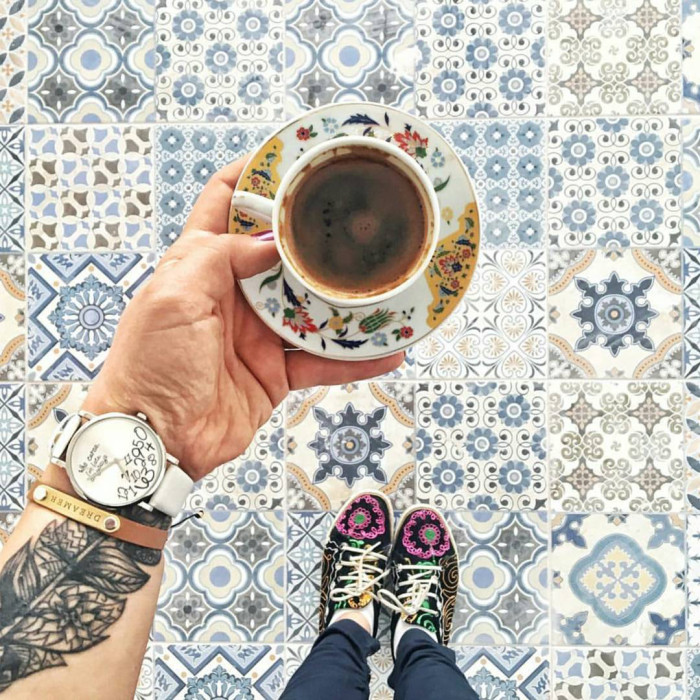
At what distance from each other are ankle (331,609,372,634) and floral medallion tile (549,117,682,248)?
0.75 meters

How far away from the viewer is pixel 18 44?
47.2 inches

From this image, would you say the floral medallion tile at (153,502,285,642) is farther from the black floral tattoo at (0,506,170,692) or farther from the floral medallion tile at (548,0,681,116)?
the floral medallion tile at (548,0,681,116)

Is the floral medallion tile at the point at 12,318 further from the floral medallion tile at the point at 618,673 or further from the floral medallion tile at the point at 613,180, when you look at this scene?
the floral medallion tile at the point at 618,673

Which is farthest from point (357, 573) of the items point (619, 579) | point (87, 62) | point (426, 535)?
point (87, 62)

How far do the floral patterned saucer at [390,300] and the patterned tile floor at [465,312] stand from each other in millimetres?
464

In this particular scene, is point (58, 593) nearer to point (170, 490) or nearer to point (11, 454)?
point (170, 490)

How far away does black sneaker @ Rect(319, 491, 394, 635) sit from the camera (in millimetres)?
1159

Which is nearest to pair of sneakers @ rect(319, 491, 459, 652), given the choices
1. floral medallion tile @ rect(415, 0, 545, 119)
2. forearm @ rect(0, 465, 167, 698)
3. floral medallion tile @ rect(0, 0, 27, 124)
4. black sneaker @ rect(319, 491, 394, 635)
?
black sneaker @ rect(319, 491, 394, 635)

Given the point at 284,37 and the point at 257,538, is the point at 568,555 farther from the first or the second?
the point at 284,37

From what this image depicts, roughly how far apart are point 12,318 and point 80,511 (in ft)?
2.03

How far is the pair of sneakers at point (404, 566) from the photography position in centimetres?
116

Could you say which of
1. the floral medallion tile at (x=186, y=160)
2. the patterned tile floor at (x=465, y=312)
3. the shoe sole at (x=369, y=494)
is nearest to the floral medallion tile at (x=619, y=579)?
the patterned tile floor at (x=465, y=312)

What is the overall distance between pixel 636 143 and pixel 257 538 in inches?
38.5

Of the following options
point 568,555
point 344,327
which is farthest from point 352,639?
point 344,327
